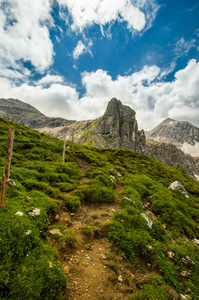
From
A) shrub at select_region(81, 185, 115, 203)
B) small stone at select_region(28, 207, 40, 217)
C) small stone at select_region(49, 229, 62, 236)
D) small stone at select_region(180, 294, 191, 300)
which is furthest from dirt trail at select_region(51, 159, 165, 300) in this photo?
shrub at select_region(81, 185, 115, 203)

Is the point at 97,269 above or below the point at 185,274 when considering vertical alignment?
above

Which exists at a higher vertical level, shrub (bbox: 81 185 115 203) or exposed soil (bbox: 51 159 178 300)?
shrub (bbox: 81 185 115 203)

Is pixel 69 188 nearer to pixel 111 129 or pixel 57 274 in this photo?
pixel 57 274

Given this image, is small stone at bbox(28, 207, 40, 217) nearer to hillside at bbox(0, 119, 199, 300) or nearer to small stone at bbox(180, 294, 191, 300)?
hillside at bbox(0, 119, 199, 300)

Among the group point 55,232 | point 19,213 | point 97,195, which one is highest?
point 19,213

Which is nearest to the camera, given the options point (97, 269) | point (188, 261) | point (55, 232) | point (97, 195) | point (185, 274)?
point (97, 269)

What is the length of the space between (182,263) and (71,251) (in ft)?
21.0

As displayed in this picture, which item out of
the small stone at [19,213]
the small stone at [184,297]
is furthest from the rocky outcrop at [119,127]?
the small stone at [184,297]

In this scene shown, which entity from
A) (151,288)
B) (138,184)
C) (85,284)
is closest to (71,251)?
(85,284)

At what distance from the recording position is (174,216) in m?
12.7

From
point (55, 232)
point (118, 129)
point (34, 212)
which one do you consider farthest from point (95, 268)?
point (118, 129)

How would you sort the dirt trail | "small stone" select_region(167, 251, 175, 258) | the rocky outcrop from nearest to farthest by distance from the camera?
the dirt trail < "small stone" select_region(167, 251, 175, 258) < the rocky outcrop

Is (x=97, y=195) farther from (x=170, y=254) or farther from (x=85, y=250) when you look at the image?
(x=170, y=254)

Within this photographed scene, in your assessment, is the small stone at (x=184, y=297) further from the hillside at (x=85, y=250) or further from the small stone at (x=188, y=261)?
the small stone at (x=188, y=261)
